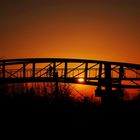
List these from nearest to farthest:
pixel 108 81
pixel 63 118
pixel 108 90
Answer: pixel 63 118
pixel 108 90
pixel 108 81

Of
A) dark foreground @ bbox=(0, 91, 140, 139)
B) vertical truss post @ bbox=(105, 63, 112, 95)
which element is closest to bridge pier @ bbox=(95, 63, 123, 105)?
vertical truss post @ bbox=(105, 63, 112, 95)

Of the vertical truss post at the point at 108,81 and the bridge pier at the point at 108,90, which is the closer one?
the bridge pier at the point at 108,90

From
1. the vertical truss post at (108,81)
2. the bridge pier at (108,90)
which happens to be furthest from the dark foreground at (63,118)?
the vertical truss post at (108,81)

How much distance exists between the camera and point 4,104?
59.9 ft

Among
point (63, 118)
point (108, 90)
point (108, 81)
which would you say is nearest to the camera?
point (63, 118)

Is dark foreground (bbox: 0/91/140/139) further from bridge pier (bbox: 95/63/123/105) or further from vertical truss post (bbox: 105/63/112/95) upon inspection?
vertical truss post (bbox: 105/63/112/95)

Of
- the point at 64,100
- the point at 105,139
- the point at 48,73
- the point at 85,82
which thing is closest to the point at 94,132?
the point at 105,139

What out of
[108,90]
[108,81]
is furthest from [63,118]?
[108,81]

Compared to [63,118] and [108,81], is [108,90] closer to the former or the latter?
[108,81]

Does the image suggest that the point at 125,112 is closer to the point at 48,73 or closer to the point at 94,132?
the point at 94,132

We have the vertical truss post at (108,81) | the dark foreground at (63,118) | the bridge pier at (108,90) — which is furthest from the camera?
the vertical truss post at (108,81)

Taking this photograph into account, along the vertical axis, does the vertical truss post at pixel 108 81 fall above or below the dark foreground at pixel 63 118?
above

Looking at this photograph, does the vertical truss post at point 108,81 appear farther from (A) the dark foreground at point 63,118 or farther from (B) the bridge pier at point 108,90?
(A) the dark foreground at point 63,118

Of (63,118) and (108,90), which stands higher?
(108,90)
